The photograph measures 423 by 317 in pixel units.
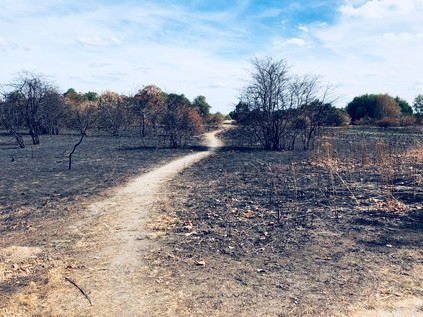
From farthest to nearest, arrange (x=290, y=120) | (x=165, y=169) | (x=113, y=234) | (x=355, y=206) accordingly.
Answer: (x=290, y=120) → (x=165, y=169) → (x=355, y=206) → (x=113, y=234)

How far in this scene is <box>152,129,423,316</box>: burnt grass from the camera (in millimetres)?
3689

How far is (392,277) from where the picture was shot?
404cm

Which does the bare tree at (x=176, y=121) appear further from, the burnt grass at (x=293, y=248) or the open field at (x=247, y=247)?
the burnt grass at (x=293, y=248)

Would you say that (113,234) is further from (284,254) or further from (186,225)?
(284,254)

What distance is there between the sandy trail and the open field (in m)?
0.08

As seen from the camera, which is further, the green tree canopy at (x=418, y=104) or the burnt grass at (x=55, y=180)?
the green tree canopy at (x=418, y=104)

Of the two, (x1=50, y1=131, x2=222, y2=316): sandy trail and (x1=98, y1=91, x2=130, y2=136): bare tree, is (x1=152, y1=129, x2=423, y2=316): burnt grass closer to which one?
(x1=50, y1=131, x2=222, y2=316): sandy trail

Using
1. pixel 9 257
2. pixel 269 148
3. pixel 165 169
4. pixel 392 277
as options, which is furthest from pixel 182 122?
pixel 392 277

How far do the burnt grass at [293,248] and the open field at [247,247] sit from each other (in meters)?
0.02

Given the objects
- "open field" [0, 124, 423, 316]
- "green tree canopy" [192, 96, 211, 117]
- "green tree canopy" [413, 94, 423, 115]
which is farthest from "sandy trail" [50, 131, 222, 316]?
"green tree canopy" [413, 94, 423, 115]

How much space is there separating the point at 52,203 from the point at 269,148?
13.7 metres

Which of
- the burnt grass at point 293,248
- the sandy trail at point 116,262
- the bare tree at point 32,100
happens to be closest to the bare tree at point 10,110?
the bare tree at point 32,100

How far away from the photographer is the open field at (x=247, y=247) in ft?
12.0

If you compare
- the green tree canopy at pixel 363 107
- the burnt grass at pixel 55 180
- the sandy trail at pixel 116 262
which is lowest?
the sandy trail at pixel 116 262
